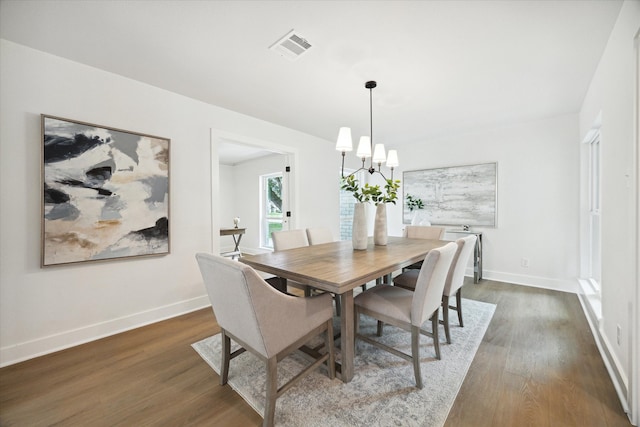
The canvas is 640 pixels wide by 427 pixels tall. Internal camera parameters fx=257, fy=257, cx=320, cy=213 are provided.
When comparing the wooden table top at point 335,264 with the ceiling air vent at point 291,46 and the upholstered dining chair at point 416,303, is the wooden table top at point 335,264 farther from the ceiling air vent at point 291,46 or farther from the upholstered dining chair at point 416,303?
the ceiling air vent at point 291,46

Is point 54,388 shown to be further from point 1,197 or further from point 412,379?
point 412,379

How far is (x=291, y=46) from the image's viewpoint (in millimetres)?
1889

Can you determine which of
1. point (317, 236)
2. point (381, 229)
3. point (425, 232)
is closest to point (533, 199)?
point (425, 232)

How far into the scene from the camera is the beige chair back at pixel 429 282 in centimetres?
150

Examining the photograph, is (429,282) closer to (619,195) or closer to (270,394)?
(270,394)

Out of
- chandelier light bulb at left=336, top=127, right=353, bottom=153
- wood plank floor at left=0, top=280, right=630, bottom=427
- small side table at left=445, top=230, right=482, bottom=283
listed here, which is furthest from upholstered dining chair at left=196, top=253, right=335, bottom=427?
small side table at left=445, top=230, right=482, bottom=283

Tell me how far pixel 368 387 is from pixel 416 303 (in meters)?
0.60

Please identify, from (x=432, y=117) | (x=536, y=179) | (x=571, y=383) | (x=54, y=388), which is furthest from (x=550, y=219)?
(x=54, y=388)

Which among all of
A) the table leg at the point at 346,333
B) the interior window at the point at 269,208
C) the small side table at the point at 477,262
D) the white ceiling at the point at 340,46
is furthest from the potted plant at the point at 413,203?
the table leg at the point at 346,333

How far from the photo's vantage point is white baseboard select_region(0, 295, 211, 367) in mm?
1899

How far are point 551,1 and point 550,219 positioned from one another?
297 centimetres

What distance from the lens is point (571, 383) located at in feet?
5.34

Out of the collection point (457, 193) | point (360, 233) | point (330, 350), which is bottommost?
point (330, 350)

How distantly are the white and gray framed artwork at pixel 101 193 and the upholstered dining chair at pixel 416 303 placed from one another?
2.13 m
